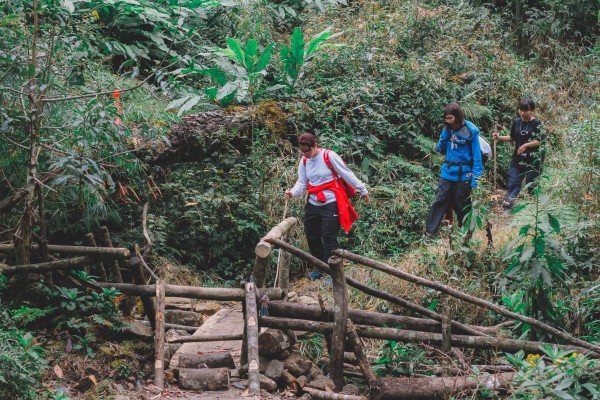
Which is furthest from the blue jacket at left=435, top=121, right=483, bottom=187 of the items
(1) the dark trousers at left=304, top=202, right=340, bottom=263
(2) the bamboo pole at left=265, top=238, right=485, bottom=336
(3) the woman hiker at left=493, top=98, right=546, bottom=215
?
(2) the bamboo pole at left=265, top=238, right=485, bottom=336

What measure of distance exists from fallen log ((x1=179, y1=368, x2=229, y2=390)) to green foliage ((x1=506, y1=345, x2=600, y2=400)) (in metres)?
2.42

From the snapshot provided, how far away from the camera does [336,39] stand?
13.8m

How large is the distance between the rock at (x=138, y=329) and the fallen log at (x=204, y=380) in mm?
723

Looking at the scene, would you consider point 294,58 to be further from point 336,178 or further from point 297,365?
point 297,365

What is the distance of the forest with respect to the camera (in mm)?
6043

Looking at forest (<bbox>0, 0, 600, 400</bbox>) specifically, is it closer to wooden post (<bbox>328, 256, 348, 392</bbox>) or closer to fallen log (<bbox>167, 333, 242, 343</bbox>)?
wooden post (<bbox>328, 256, 348, 392</bbox>)

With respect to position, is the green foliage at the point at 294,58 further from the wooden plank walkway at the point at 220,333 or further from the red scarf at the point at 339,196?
the wooden plank walkway at the point at 220,333

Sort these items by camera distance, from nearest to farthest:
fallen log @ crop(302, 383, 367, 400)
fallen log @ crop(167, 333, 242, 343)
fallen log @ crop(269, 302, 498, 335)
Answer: fallen log @ crop(302, 383, 367, 400) → fallen log @ crop(269, 302, 498, 335) → fallen log @ crop(167, 333, 242, 343)

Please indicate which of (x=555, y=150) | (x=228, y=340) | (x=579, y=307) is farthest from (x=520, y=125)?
(x=228, y=340)

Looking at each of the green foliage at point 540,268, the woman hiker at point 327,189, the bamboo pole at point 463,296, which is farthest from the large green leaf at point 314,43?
the bamboo pole at point 463,296

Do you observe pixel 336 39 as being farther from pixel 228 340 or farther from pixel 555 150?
Answer: pixel 228 340

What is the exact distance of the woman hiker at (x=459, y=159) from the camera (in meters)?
8.24

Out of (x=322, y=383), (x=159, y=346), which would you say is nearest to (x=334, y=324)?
(x=322, y=383)

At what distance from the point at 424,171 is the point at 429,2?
5643 millimetres
